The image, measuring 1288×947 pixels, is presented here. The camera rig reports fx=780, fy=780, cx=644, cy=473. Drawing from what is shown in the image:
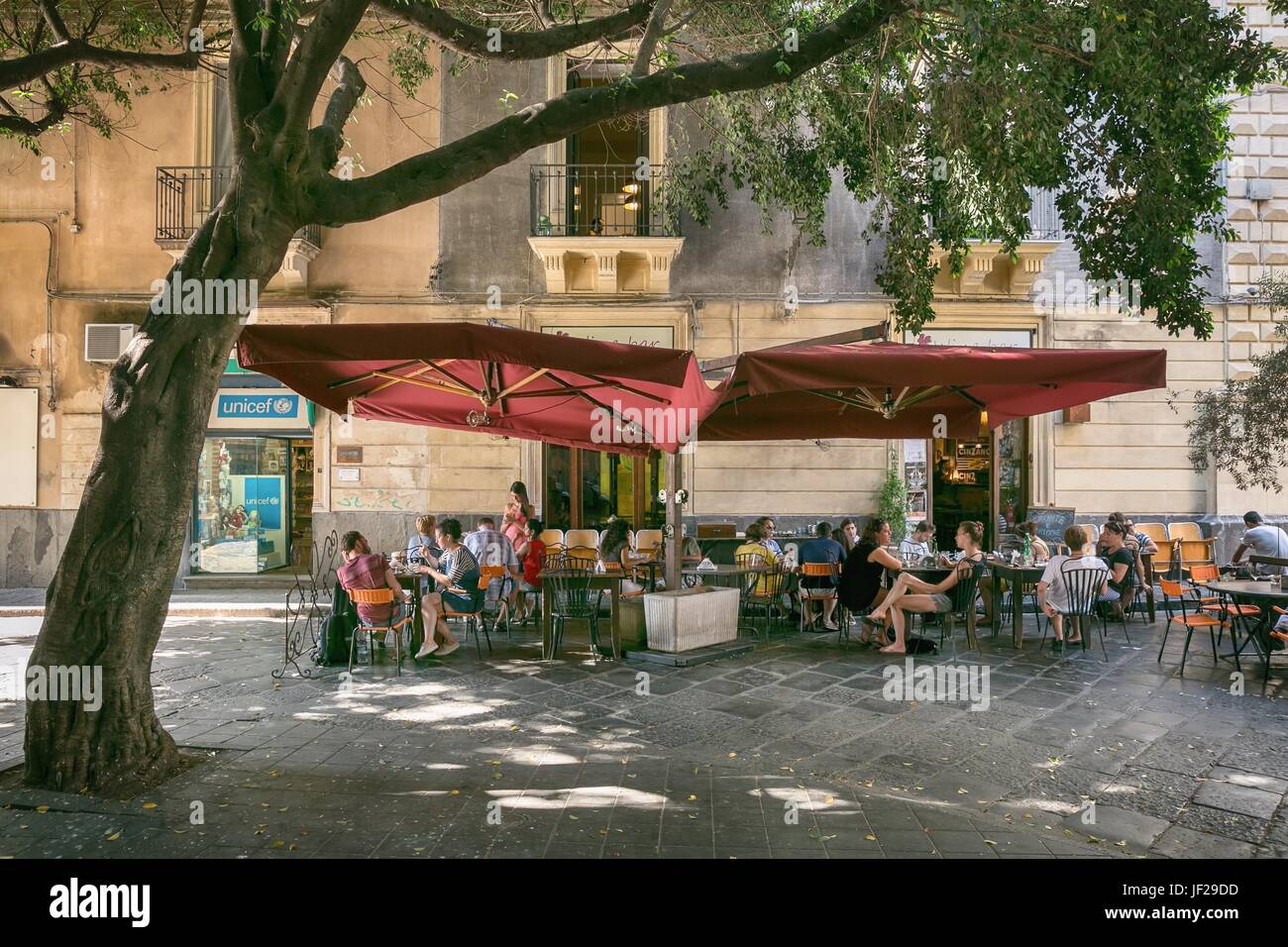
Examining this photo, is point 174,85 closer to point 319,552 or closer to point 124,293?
point 124,293

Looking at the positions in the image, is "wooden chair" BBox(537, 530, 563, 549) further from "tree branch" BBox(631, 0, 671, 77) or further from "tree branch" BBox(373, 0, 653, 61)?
"tree branch" BBox(631, 0, 671, 77)

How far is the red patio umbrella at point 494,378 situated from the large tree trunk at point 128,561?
672mm

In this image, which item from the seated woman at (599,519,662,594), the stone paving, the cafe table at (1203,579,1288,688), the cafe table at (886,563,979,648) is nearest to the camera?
the stone paving

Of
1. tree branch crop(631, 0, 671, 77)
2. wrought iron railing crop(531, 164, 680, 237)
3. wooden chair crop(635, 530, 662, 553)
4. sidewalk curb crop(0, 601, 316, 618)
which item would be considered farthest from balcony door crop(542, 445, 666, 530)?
tree branch crop(631, 0, 671, 77)

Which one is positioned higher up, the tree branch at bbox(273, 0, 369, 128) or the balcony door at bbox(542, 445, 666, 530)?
the tree branch at bbox(273, 0, 369, 128)

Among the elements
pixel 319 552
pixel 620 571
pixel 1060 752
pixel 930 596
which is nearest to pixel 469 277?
pixel 319 552

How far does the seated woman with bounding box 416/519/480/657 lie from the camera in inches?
297

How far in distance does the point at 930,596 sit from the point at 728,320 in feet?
21.6

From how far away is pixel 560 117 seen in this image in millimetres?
4961

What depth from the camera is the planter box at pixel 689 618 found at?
7.43m

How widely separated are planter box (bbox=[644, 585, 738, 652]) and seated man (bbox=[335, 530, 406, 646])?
2.36m

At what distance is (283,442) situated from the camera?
13859 millimetres

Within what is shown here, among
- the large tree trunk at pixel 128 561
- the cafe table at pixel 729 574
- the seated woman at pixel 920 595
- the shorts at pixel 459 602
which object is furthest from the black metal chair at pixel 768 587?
the large tree trunk at pixel 128 561

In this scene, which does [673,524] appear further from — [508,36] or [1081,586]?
[508,36]
